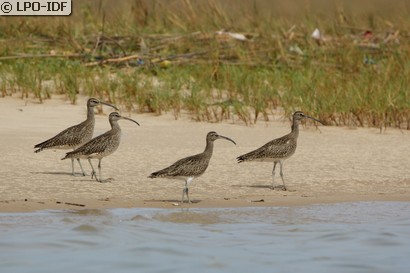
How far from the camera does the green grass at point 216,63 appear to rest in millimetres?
15391

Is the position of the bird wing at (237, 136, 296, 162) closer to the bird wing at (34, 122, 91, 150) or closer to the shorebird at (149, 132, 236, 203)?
the shorebird at (149, 132, 236, 203)

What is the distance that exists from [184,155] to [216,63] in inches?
202

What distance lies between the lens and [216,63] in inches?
700

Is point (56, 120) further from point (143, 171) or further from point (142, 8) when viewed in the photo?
point (142, 8)

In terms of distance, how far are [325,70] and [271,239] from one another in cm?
921

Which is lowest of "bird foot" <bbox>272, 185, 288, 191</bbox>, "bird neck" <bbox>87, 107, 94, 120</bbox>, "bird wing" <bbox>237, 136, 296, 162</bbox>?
"bird foot" <bbox>272, 185, 288, 191</bbox>

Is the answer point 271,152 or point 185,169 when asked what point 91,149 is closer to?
point 185,169

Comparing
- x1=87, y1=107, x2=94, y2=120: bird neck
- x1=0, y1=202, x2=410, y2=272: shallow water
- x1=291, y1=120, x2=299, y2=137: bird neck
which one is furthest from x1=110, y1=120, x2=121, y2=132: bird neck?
x1=0, y1=202, x2=410, y2=272: shallow water

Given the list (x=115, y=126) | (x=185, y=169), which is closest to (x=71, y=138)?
(x=115, y=126)

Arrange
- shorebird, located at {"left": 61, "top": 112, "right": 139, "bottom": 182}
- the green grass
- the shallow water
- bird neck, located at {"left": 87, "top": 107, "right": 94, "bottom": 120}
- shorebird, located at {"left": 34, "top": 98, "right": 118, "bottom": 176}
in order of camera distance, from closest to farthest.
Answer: the shallow water
shorebird, located at {"left": 61, "top": 112, "right": 139, "bottom": 182}
shorebird, located at {"left": 34, "top": 98, "right": 118, "bottom": 176}
bird neck, located at {"left": 87, "top": 107, "right": 94, "bottom": 120}
the green grass

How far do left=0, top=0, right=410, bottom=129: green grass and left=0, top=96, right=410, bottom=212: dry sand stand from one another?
0.33m

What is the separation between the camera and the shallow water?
324 inches

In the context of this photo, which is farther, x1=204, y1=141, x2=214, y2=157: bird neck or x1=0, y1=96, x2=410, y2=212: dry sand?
x1=204, y1=141, x2=214, y2=157: bird neck

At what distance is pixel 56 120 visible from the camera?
14922mm
